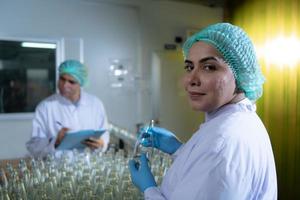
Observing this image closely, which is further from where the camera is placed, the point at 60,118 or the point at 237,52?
the point at 60,118

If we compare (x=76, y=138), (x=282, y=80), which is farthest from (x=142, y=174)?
(x=282, y=80)

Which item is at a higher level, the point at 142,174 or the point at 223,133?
the point at 223,133

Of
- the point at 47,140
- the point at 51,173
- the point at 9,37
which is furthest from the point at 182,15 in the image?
the point at 51,173

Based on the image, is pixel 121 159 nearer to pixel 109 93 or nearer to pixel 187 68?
pixel 187 68

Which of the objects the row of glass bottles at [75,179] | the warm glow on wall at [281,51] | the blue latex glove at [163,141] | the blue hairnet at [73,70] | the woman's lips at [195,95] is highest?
the warm glow on wall at [281,51]

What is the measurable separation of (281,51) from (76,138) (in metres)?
1.85

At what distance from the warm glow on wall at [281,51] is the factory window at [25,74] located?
6.12 feet

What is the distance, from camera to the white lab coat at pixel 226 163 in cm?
76

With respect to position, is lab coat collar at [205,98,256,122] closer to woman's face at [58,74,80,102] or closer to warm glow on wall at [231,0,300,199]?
woman's face at [58,74,80,102]

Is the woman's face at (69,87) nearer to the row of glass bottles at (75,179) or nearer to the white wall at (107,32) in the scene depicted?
the row of glass bottles at (75,179)

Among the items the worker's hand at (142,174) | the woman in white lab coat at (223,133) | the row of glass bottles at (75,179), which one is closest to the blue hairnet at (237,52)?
the woman in white lab coat at (223,133)

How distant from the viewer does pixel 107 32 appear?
311 cm

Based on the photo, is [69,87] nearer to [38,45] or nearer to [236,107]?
[38,45]

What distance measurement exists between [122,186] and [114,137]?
1.79 m
